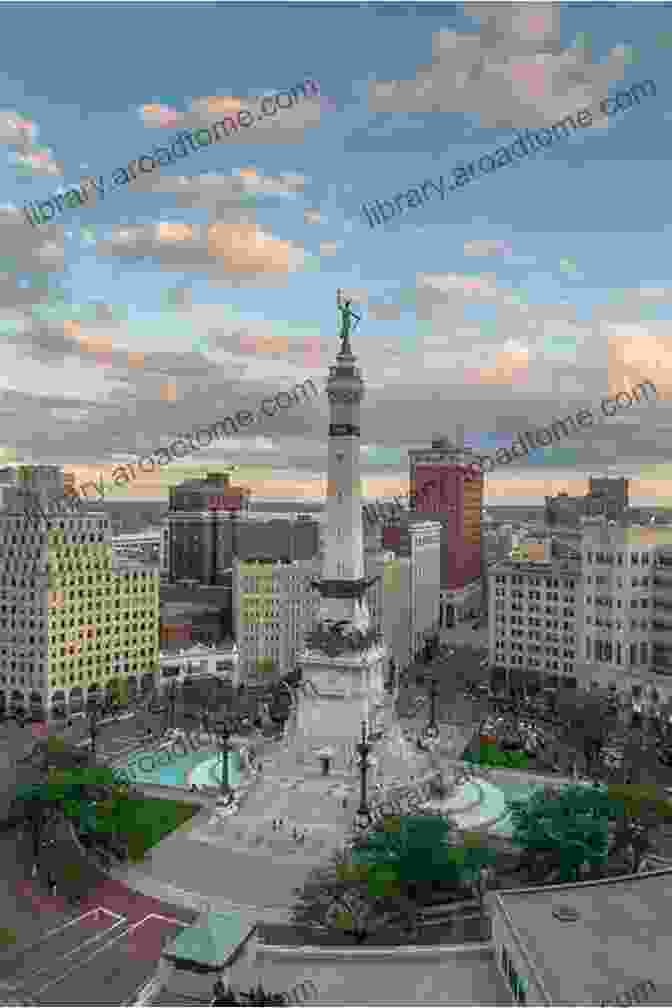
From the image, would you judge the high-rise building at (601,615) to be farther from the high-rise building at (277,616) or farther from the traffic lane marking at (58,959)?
the traffic lane marking at (58,959)

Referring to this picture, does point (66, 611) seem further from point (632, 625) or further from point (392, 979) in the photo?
point (392, 979)


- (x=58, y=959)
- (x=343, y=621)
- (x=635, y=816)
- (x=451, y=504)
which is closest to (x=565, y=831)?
(x=635, y=816)

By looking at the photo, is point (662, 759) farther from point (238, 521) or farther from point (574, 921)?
point (238, 521)

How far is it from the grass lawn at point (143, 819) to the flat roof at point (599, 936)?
91.1 feet

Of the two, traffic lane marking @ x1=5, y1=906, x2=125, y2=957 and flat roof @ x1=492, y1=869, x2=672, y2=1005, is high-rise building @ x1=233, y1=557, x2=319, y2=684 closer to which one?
traffic lane marking @ x1=5, y1=906, x2=125, y2=957

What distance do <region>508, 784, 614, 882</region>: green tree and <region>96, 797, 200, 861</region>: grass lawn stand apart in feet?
75.0

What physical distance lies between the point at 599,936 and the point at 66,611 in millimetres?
73032

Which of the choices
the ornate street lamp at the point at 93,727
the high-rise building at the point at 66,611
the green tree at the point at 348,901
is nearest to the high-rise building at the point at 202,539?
the high-rise building at the point at 66,611

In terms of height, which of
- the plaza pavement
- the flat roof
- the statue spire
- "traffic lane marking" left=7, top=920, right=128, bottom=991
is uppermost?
the statue spire

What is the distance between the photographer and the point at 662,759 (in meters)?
69.9

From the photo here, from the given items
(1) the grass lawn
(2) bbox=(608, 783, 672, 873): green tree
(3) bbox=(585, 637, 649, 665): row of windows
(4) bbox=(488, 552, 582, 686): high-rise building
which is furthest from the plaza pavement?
(4) bbox=(488, 552, 582, 686): high-rise building

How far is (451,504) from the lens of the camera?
157625 millimetres

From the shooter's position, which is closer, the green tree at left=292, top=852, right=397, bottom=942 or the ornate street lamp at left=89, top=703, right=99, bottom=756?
the green tree at left=292, top=852, right=397, bottom=942

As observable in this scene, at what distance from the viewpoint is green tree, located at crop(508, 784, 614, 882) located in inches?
1758
